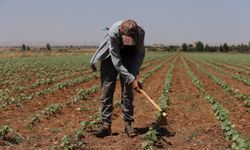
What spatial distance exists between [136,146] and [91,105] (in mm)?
4760

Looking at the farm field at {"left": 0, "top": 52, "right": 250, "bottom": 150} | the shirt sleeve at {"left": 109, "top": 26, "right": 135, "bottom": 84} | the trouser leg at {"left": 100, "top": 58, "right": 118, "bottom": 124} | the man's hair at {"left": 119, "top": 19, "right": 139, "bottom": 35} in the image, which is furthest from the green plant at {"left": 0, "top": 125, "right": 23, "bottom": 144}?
the man's hair at {"left": 119, "top": 19, "right": 139, "bottom": 35}

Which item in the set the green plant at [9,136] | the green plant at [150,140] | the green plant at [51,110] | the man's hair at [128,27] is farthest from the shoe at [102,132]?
the green plant at [51,110]

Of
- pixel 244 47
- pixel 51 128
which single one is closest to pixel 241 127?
pixel 51 128

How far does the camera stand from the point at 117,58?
6625mm

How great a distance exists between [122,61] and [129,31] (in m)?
0.67

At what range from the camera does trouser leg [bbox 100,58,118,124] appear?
23.0 feet

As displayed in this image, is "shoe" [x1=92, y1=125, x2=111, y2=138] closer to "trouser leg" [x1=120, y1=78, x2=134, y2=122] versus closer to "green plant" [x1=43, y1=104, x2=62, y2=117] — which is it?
"trouser leg" [x1=120, y1=78, x2=134, y2=122]

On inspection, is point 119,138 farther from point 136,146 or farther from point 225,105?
point 225,105

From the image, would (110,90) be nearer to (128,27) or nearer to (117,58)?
(117,58)

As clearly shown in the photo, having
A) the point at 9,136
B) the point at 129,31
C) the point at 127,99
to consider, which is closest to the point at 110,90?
the point at 127,99

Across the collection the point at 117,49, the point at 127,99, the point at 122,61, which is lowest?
the point at 127,99

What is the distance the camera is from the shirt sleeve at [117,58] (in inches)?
259

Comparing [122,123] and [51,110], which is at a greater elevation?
[51,110]

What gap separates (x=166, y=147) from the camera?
630cm
